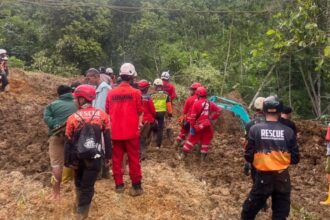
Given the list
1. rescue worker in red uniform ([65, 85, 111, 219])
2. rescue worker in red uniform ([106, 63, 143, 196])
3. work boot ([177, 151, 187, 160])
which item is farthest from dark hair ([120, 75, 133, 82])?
work boot ([177, 151, 187, 160])

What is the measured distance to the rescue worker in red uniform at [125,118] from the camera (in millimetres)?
6684

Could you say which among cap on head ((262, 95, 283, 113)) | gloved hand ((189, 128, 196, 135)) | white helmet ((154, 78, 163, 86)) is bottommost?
gloved hand ((189, 128, 196, 135))

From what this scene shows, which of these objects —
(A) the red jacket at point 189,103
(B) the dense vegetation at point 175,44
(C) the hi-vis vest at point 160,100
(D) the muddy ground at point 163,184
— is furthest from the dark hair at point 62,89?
(B) the dense vegetation at point 175,44

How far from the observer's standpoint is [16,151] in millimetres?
9445

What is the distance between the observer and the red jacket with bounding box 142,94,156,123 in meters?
8.63

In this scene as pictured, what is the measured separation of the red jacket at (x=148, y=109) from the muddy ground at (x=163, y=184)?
863 mm

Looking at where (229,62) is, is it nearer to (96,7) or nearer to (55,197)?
(96,7)

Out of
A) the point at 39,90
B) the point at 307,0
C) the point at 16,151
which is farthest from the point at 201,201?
the point at 39,90

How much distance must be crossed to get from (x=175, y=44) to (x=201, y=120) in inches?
659

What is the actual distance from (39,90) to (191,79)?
261 inches

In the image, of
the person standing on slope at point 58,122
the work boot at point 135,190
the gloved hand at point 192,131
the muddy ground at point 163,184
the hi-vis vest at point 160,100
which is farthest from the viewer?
the hi-vis vest at point 160,100

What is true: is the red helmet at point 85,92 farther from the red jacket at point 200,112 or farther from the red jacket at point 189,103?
the red jacket at point 189,103

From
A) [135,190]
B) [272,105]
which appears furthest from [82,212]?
[272,105]

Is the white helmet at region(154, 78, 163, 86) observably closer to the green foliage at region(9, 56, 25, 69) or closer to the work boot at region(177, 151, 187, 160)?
the work boot at region(177, 151, 187, 160)
